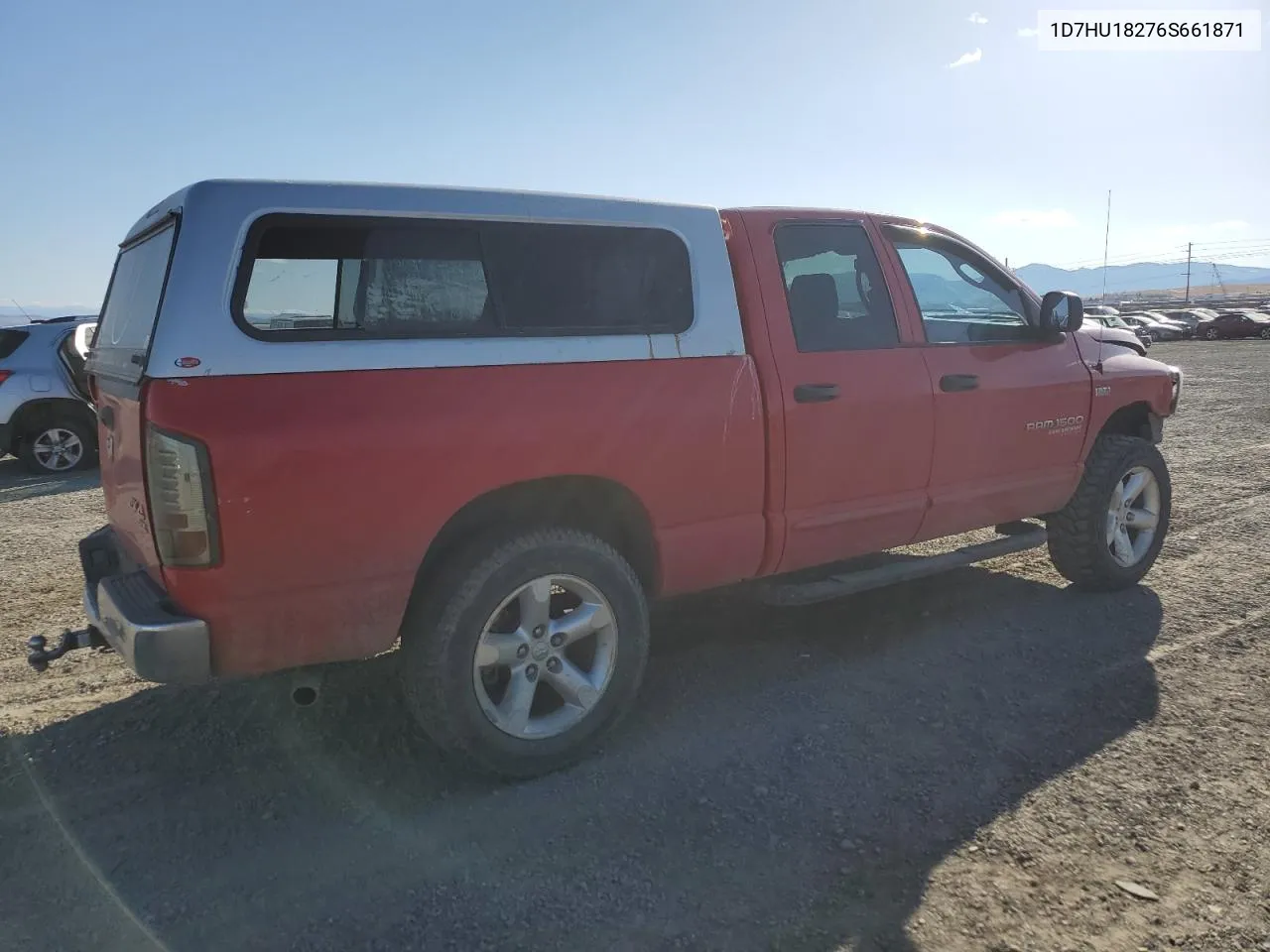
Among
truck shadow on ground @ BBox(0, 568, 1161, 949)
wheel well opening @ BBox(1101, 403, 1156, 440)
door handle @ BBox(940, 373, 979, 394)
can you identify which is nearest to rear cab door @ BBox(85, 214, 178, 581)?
truck shadow on ground @ BBox(0, 568, 1161, 949)

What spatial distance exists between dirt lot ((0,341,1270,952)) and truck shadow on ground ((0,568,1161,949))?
1 centimetres

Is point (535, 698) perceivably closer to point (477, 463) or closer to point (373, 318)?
point (477, 463)

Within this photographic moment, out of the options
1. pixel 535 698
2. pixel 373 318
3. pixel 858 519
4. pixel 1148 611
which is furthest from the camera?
pixel 1148 611

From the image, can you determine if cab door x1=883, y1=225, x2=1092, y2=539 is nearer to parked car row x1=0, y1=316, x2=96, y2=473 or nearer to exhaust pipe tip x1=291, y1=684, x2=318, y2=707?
exhaust pipe tip x1=291, y1=684, x2=318, y2=707

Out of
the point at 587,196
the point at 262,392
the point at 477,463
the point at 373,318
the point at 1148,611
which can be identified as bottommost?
the point at 1148,611

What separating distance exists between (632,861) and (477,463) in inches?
52.6

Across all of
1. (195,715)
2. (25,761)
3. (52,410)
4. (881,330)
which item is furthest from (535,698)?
(52,410)

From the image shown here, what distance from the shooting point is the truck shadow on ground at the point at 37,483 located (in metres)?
8.56

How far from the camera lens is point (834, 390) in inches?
149

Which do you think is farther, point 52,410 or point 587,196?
point 52,410

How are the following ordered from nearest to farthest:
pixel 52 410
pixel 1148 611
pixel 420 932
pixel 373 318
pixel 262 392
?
pixel 420 932, pixel 262 392, pixel 373 318, pixel 1148 611, pixel 52 410

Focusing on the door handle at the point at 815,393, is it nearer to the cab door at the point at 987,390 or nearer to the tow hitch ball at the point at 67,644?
the cab door at the point at 987,390

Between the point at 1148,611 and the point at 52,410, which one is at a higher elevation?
the point at 52,410

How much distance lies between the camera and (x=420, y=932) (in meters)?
2.41
